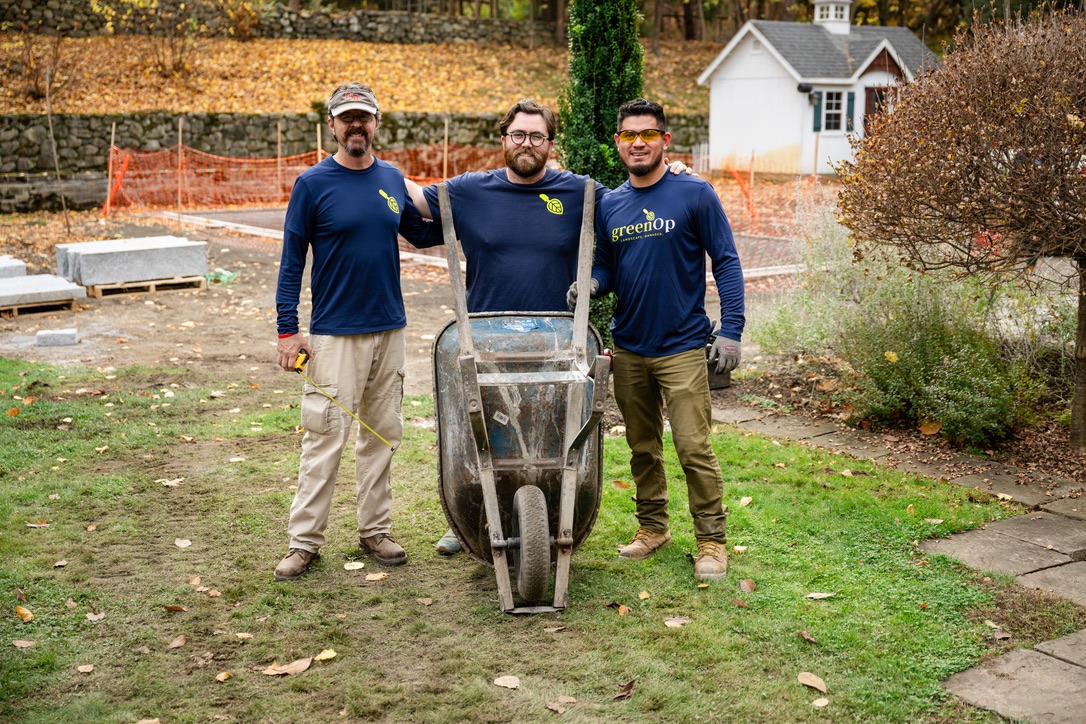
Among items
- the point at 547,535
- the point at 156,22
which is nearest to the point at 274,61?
the point at 156,22

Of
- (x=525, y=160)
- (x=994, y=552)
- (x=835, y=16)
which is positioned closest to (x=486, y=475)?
(x=525, y=160)

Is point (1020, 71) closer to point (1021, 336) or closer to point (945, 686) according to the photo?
point (1021, 336)

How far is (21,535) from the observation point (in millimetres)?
5160

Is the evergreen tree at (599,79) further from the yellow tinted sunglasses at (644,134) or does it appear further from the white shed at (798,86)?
the white shed at (798,86)

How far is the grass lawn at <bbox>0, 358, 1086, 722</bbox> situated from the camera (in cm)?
359

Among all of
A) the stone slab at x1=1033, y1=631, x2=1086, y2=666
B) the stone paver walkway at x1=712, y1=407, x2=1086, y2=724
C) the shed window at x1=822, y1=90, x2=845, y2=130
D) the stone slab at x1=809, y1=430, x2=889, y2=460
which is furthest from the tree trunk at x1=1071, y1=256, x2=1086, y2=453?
the shed window at x1=822, y1=90, x2=845, y2=130

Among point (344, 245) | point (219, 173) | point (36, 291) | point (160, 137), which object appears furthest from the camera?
point (160, 137)

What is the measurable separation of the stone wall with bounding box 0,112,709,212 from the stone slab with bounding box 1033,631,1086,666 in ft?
70.1

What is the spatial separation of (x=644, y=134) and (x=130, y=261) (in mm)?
9489

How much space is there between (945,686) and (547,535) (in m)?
1.48

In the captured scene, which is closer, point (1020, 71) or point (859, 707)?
point (859, 707)

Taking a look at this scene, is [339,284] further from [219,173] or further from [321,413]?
[219,173]

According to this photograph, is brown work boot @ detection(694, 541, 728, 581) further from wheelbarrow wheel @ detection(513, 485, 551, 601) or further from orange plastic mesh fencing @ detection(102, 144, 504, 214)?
orange plastic mesh fencing @ detection(102, 144, 504, 214)

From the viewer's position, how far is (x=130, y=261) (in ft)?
40.7
